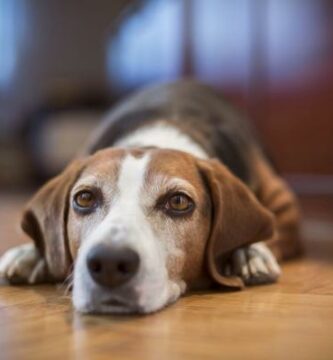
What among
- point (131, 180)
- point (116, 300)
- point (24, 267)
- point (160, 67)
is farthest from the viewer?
point (160, 67)

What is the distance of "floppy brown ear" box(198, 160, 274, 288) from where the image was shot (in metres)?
2.37

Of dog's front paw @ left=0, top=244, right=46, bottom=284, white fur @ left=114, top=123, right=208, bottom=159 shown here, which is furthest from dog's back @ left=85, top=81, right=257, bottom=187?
dog's front paw @ left=0, top=244, right=46, bottom=284

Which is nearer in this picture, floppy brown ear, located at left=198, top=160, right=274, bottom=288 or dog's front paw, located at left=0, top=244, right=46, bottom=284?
floppy brown ear, located at left=198, top=160, right=274, bottom=288

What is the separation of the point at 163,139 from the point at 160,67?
14.6ft

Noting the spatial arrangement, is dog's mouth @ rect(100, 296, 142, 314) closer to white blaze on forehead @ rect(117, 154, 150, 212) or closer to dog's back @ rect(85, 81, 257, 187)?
white blaze on forehead @ rect(117, 154, 150, 212)

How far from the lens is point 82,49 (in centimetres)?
981

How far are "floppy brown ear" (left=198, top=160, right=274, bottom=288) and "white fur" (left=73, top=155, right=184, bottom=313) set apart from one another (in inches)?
11.2

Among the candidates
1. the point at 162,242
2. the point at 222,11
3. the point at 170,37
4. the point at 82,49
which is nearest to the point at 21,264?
the point at 162,242

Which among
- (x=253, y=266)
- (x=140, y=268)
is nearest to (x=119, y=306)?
(x=140, y=268)

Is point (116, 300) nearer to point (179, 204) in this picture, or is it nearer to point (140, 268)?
point (140, 268)

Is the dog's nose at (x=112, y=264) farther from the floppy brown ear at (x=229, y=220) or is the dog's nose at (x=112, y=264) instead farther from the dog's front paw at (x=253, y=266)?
the dog's front paw at (x=253, y=266)

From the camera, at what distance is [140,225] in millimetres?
2047

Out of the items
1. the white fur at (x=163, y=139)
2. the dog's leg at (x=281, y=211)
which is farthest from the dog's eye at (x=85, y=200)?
the dog's leg at (x=281, y=211)

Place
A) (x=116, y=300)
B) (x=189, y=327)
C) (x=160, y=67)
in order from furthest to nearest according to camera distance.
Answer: (x=160, y=67) < (x=116, y=300) < (x=189, y=327)
